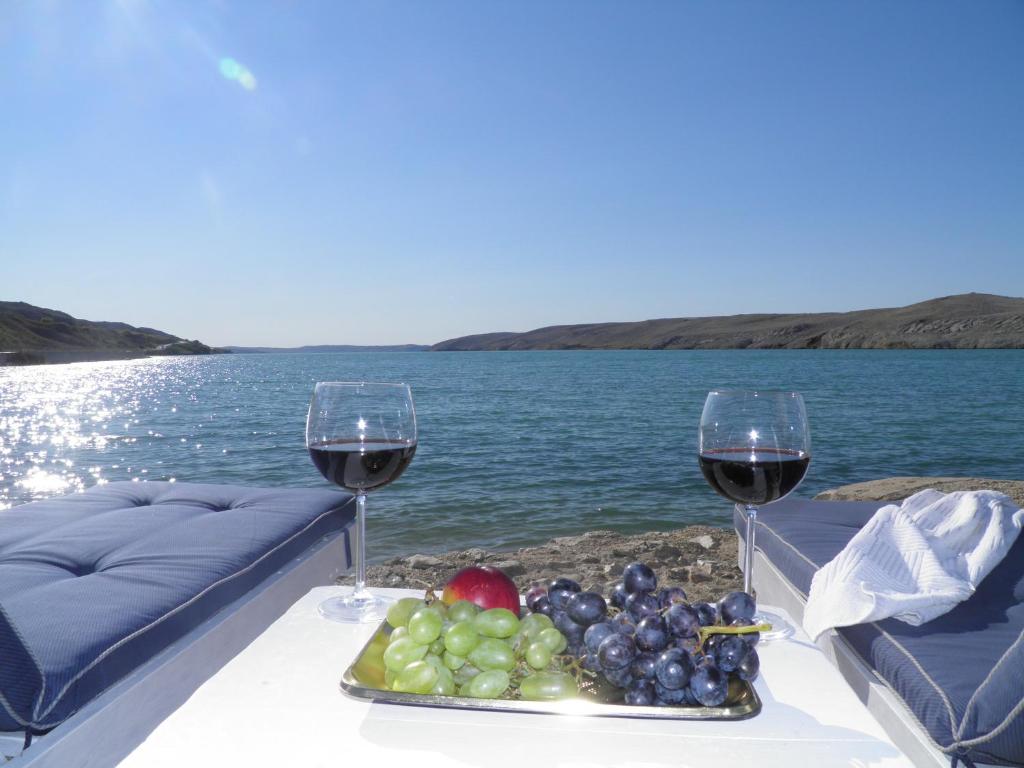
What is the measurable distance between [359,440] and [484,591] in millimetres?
395

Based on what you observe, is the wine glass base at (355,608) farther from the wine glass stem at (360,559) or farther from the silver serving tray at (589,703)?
the silver serving tray at (589,703)

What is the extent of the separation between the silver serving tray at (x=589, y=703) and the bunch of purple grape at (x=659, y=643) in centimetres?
2

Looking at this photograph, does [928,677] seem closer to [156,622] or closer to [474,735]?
[474,735]

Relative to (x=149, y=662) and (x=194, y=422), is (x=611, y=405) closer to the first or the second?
(x=194, y=422)

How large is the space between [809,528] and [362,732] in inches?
85.3

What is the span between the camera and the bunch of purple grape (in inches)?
35.7

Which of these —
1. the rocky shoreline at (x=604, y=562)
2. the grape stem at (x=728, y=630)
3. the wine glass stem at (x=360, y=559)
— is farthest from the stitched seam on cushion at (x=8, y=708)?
the rocky shoreline at (x=604, y=562)

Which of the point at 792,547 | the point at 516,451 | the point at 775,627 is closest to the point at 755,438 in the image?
the point at 775,627

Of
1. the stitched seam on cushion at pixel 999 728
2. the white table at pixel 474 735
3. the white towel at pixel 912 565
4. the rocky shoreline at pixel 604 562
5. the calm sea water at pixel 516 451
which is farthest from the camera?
the calm sea water at pixel 516 451

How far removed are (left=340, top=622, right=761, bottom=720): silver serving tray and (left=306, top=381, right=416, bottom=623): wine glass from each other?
358mm

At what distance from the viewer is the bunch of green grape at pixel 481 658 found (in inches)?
36.7

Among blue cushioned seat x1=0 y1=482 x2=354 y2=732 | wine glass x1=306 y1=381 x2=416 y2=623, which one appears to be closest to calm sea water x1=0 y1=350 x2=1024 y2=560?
blue cushioned seat x1=0 y1=482 x2=354 y2=732

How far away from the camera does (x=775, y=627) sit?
1.27 m

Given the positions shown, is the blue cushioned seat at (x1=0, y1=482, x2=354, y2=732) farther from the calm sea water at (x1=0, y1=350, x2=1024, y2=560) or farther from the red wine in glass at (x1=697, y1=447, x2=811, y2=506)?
the calm sea water at (x1=0, y1=350, x2=1024, y2=560)
